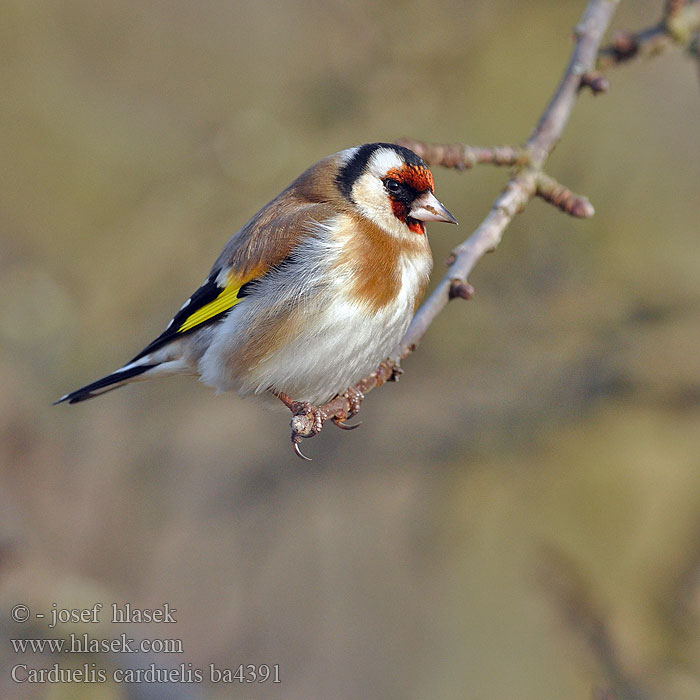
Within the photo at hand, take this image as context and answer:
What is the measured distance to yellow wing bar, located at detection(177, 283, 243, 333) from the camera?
A: 3.85 m

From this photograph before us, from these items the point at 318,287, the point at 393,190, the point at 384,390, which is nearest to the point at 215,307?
the point at 318,287

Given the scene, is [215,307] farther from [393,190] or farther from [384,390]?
[384,390]

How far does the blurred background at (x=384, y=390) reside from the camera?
5.09 meters

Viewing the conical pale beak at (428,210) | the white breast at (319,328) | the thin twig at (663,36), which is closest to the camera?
the white breast at (319,328)

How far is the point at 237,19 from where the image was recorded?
6992mm

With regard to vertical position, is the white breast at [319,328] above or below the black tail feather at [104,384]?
above

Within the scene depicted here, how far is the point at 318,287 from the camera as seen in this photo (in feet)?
11.7

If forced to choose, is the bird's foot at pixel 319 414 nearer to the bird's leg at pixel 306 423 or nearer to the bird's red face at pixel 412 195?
the bird's leg at pixel 306 423

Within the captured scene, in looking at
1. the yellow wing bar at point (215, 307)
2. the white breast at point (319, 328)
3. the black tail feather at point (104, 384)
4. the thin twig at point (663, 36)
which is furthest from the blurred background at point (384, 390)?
the white breast at point (319, 328)

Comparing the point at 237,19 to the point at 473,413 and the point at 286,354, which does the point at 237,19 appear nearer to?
the point at 473,413

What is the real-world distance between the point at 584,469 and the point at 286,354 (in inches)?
117

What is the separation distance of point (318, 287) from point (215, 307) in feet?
1.95

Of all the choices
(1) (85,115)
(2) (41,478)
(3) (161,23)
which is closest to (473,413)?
(2) (41,478)

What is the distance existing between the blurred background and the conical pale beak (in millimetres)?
1573
